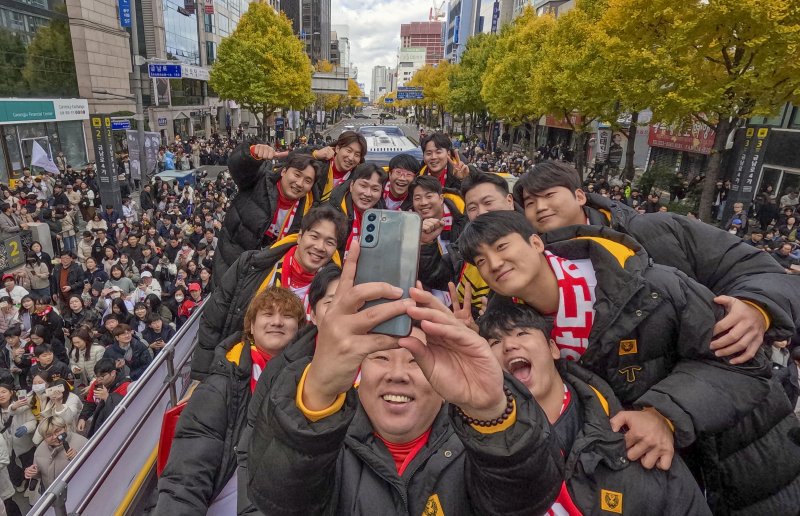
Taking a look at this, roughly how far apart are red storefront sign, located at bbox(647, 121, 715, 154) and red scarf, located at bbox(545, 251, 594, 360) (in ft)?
65.2

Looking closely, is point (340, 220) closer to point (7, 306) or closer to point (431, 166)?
point (431, 166)

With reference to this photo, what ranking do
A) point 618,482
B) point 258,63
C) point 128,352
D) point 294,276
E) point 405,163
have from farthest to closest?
point 258,63 < point 128,352 < point 405,163 < point 294,276 < point 618,482

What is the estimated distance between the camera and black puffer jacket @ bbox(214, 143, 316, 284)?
4.94 metres

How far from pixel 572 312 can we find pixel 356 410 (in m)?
1.28

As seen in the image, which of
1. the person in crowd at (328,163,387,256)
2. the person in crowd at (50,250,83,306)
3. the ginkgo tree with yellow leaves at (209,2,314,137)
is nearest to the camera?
the person in crowd at (328,163,387,256)

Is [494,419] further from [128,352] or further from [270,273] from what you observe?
[128,352]

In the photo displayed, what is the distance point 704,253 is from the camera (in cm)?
256

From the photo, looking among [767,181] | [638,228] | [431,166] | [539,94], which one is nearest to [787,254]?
[431,166]

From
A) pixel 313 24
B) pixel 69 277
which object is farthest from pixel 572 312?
pixel 313 24

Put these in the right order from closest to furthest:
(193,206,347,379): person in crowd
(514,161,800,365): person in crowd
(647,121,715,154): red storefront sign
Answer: (514,161,800,365): person in crowd → (193,206,347,379): person in crowd → (647,121,715,154): red storefront sign

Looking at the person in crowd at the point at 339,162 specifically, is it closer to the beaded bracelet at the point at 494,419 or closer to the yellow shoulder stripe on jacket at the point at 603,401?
the yellow shoulder stripe on jacket at the point at 603,401

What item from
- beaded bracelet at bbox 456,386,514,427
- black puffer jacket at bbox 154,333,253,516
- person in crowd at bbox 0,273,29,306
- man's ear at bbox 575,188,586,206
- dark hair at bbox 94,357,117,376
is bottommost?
person in crowd at bbox 0,273,29,306

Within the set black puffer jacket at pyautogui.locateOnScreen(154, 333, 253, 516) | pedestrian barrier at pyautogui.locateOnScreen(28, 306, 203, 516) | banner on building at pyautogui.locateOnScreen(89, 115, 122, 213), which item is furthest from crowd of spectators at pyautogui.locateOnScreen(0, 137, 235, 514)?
black puffer jacket at pyautogui.locateOnScreen(154, 333, 253, 516)

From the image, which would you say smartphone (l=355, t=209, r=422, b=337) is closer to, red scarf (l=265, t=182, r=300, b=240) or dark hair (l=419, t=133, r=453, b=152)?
red scarf (l=265, t=182, r=300, b=240)
